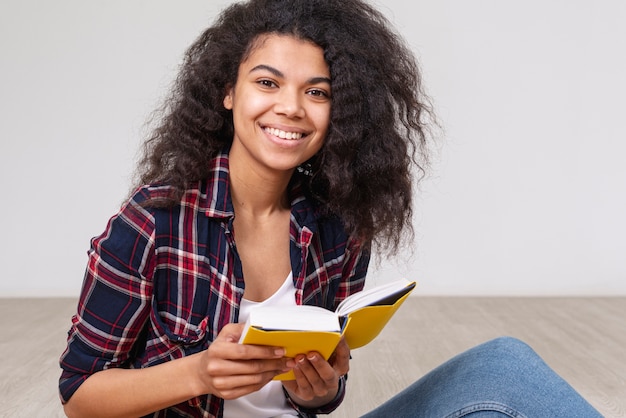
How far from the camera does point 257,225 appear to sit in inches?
64.1

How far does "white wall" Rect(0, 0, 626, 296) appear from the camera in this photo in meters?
4.42

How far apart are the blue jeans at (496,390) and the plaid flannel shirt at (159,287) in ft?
0.95

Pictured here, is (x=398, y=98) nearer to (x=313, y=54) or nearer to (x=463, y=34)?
(x=313, y=54)

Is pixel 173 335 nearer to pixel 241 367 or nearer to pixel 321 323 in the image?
pixel 241 367

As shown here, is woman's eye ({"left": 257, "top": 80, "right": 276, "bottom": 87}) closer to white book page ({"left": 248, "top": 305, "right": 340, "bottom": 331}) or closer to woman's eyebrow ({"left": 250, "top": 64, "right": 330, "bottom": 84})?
woman's eyebrow ({"left": 250, "top": 64, "right": 330, "bottom": 84})

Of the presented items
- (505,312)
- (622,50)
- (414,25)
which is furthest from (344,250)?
(622,50)

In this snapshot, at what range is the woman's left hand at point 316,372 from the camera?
4.14 ft

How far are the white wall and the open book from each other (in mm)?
3164

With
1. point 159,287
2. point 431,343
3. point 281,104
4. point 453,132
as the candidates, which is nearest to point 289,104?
point 281,104

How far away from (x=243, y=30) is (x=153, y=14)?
117 inches

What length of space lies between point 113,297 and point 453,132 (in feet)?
11.3

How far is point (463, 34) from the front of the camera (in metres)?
4.54

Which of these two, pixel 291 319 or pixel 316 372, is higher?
pixel 291 319

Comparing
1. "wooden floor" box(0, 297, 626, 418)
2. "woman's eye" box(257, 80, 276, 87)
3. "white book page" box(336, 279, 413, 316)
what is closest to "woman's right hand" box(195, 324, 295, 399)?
"white book page" box(336, 279, 413, 316)
